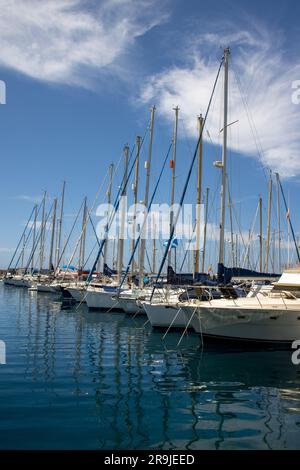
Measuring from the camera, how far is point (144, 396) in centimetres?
1082

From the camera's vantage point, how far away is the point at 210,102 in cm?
2380

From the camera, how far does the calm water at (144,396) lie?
809cm

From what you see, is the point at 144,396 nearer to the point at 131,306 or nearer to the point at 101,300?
the point at 131,306

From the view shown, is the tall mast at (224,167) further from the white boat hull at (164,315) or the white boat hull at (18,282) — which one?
the white boat hull at (18,282)

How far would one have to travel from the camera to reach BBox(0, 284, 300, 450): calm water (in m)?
8.09

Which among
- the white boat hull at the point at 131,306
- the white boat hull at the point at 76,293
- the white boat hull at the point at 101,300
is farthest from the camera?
the white boat hull at the point at 76,293

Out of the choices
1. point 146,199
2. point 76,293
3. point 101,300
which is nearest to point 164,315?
point 101,300

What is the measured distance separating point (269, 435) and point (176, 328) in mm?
16160

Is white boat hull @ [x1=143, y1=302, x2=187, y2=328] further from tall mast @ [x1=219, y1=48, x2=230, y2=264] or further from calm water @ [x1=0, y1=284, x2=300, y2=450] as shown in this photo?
tall mast @ [x1=219, y1=48, x2=230, y2=264]

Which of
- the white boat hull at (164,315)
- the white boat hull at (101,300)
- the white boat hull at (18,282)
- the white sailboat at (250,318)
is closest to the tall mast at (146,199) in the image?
the white boat hull at (101,300)

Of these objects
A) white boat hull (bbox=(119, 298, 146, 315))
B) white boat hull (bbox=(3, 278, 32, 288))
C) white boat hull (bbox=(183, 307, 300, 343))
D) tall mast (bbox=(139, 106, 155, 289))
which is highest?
tall mast (bbox=(139, 106, 155, 289))

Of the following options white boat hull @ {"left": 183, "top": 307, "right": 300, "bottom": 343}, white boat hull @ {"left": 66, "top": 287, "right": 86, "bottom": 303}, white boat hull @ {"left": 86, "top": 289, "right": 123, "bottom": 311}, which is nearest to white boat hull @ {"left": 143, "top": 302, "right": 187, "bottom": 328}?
white boat hull @ {"left": 183, "top": 307, "right": 300, "bottom": 343}

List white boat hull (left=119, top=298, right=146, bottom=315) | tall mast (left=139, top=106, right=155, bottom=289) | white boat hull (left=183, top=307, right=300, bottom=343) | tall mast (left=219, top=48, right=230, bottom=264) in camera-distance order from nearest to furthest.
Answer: white boat hull (left=183, top=307, right=300, bottom=343)
tall mast (left=219, top=48, right=230, bottom=264)
white boat hull (left=119, top=298, right=146, bottom=315)
tall mast (left=139, top=106, right=155, bottom=289)
